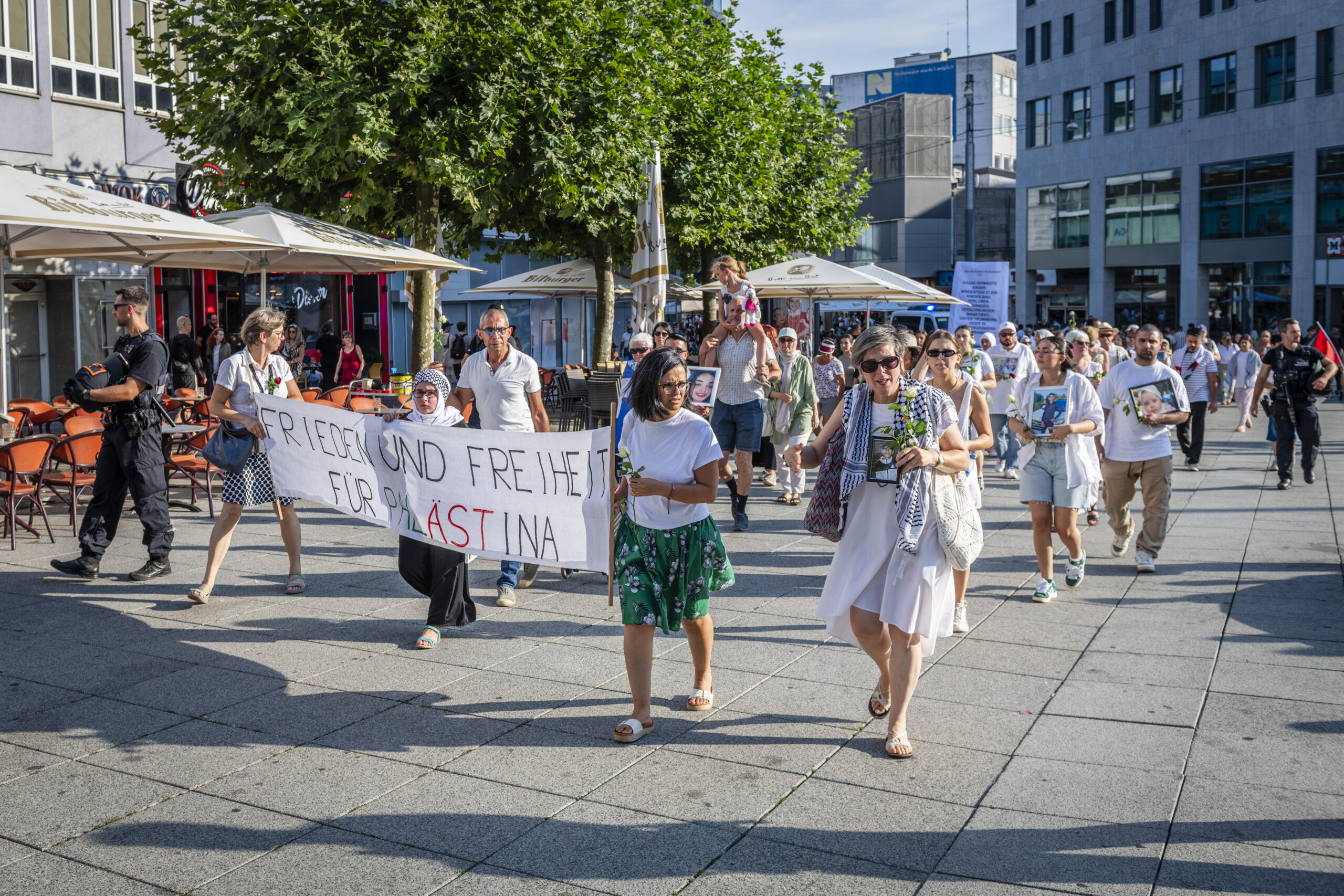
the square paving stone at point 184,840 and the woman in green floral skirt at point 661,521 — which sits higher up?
the woman in green floral skirt at point 661,521

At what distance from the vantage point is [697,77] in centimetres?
2281

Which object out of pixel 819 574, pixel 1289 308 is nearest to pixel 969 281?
pixel 819 574

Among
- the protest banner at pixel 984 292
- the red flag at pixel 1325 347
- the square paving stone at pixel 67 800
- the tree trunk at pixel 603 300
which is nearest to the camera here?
the square paving stone at pixel 67 800

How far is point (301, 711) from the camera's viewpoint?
17.8 ft

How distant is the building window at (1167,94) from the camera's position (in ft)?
140

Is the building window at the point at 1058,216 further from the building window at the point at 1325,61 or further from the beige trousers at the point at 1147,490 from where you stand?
the beige trousers at the point at 1147,490

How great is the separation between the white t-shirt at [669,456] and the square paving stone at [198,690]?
2.15 meters

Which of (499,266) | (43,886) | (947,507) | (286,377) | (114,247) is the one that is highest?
(499,266)

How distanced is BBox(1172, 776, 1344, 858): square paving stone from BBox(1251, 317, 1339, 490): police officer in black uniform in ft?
32.9

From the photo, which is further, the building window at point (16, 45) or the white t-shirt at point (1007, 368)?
the building window at point (16, 45)

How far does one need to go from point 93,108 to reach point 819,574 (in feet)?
59.0

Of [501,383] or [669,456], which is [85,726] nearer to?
[669,456]

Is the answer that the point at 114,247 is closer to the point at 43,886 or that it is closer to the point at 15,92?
the point at 43,886

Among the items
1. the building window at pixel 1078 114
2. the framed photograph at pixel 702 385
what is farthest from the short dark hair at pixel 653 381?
the building window at pixel 1078 114
